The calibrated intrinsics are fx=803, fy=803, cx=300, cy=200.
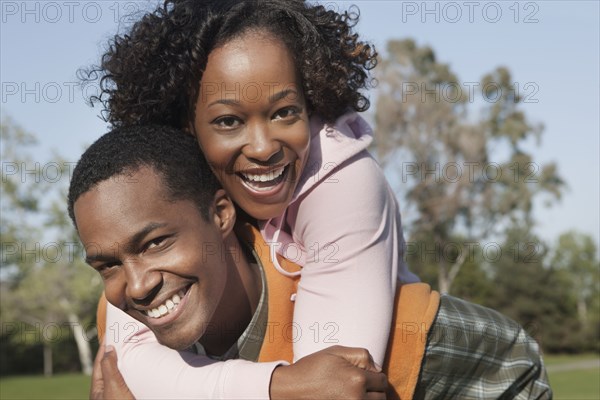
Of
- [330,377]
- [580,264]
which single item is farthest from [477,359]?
[580,264]

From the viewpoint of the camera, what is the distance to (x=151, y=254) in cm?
288

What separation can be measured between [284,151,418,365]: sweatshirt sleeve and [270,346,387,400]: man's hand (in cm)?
13

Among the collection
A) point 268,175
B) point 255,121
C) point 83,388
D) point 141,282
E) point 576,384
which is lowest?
point 83,388

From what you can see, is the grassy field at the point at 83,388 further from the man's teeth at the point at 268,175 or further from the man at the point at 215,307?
the man's teeth at the point at 268,175

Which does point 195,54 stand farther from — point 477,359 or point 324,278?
point 477,359

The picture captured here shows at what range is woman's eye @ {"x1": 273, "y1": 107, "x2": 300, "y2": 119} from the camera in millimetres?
3073

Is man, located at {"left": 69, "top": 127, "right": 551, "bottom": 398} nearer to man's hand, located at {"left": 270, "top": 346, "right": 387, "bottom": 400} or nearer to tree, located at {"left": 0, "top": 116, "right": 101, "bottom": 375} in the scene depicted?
man's hand, located at {"left": 270, "top": 346, "right": 387, "bottom": 400}

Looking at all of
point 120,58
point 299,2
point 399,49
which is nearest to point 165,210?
point 120,58

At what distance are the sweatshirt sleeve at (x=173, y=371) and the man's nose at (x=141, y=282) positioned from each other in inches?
10.8

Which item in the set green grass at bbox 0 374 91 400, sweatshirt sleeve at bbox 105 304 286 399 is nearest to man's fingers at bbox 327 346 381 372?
sweatshirt sleeve at bbox 105 304 286 399

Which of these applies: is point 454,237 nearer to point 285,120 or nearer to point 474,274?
point 474,274

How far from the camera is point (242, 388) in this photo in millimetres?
2730

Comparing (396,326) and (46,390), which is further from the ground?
(396,326)

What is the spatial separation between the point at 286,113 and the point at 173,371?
106 cm
